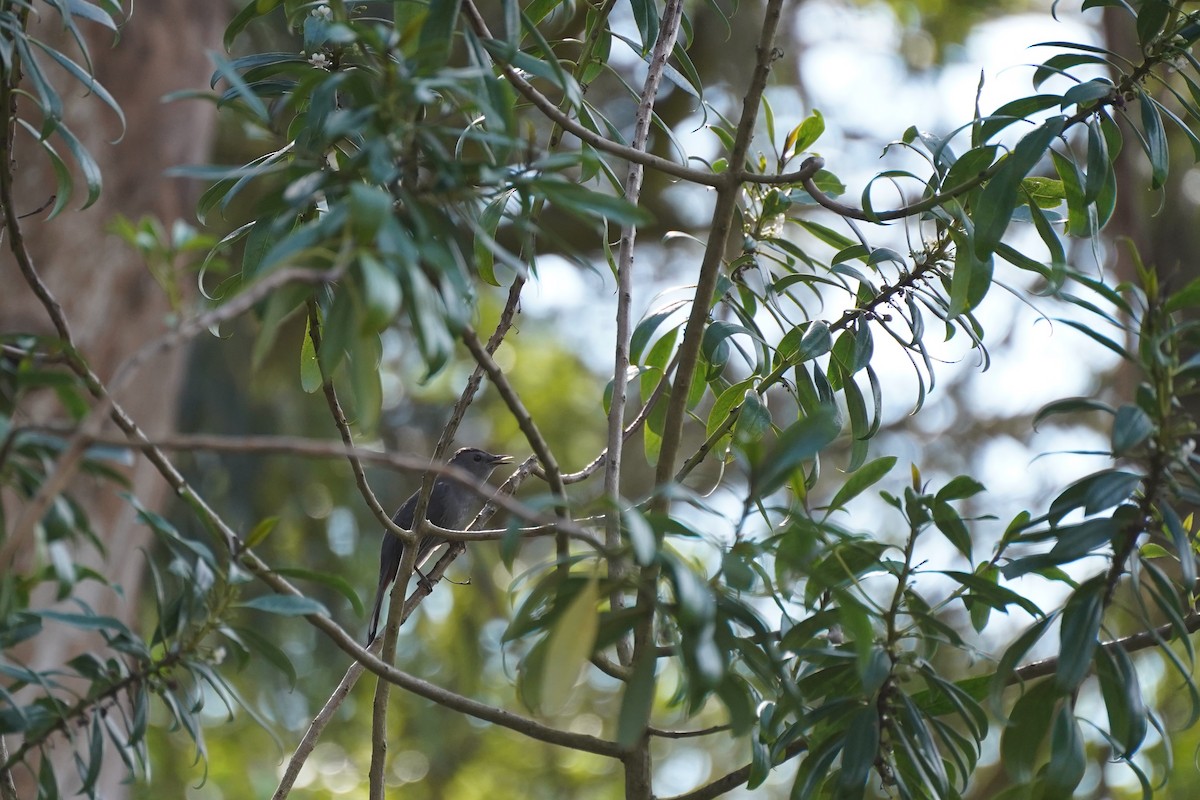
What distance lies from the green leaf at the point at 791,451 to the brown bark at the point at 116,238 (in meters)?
4.55

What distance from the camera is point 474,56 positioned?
1.53 meters

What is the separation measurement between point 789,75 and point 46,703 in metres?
7.50

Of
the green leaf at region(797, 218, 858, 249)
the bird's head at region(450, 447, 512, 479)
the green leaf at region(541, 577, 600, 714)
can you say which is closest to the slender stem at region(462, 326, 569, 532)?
the green leaf at region(541, 577, 600, 714)

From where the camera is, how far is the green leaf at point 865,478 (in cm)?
161

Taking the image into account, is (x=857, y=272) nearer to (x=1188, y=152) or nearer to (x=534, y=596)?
(x=534, y=596)

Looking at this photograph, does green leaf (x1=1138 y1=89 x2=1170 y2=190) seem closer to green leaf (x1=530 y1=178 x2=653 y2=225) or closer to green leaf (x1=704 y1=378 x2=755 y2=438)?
green leaf (x1=704 y1=378 x2=755 y2=438)

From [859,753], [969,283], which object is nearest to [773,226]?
[969,283]

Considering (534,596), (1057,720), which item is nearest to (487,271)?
(534,596)

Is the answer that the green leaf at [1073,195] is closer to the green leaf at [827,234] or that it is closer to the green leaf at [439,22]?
the green leaf at [827,234]

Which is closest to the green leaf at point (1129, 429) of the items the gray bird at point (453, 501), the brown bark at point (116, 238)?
the gray bird at point (453, 501)

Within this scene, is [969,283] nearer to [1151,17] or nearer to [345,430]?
[1151,17]

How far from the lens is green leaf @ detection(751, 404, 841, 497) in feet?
4.20

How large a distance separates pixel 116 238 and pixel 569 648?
5.03 metres

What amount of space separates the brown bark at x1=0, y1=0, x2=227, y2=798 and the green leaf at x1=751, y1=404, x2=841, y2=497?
4554 mm
